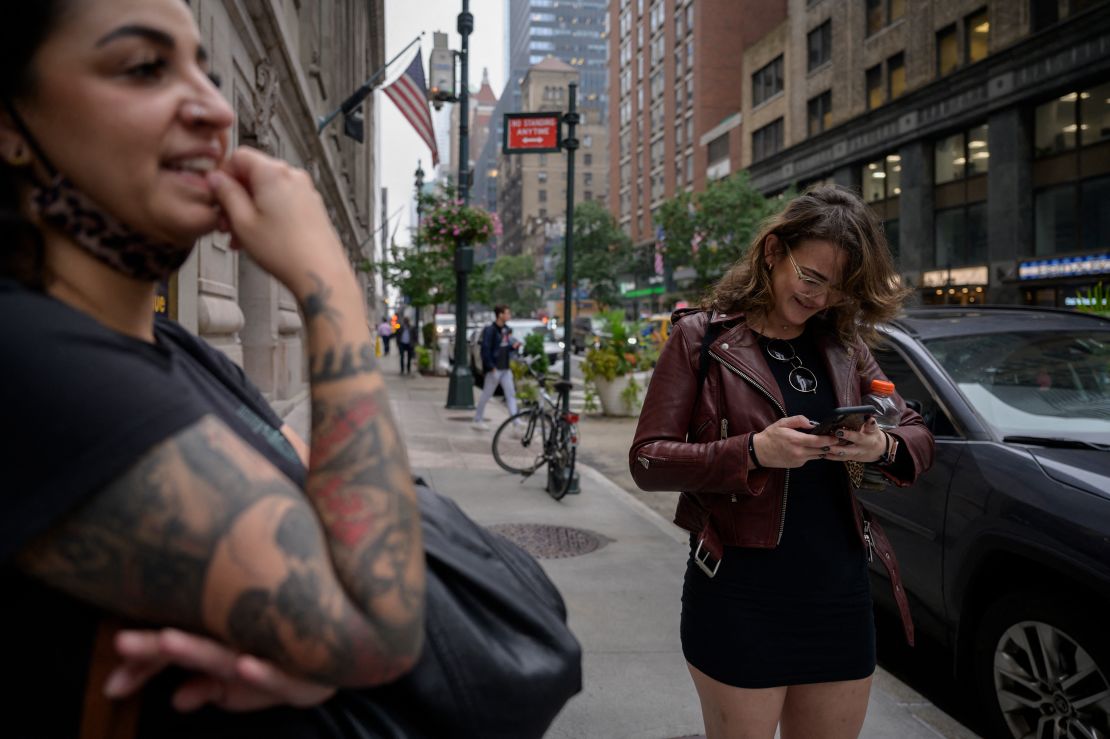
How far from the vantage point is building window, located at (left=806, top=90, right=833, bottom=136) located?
40156mm

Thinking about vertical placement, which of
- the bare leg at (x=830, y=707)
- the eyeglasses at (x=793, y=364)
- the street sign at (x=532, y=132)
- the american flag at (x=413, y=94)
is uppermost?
the american flag at (x=413, y=94)

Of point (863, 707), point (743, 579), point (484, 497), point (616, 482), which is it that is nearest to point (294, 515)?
point (743, 579)

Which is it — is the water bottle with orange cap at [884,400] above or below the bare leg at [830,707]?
above

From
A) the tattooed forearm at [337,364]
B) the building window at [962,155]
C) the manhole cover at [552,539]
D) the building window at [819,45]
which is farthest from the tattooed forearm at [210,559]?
the building window at [819,45]

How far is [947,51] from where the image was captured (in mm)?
32031

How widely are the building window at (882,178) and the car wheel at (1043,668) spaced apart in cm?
3462

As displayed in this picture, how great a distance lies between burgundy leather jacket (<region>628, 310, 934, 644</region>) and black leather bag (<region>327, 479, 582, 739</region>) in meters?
1.21

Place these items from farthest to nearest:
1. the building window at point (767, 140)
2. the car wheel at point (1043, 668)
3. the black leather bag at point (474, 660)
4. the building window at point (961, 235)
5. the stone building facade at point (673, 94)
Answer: the stone building facade at point (673, 94) → the building window at point (767, 140) → the building window at point (961, 235) → the car wheel at point (1043, 668) → the black leather bag at point (474, 660)

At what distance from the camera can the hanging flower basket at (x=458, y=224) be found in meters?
19.0

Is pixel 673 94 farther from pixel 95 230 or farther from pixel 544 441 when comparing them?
pixel 95 230

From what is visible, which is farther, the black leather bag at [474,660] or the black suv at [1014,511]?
→ the black suv at [1014,511]

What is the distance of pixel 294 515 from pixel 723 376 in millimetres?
1807

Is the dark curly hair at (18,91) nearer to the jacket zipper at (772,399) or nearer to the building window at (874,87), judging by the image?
the jacket zipper at (772,399)

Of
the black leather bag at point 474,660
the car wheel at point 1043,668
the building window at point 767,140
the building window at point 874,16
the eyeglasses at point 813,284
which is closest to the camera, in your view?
the black leather bag at point 474,660
